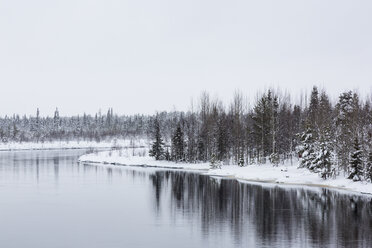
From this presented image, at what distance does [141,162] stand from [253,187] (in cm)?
3821

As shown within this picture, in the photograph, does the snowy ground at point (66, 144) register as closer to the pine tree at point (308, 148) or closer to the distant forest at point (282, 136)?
the distant forest at point (282, 136)

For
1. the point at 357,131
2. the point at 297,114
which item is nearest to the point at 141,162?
the point at 297,114

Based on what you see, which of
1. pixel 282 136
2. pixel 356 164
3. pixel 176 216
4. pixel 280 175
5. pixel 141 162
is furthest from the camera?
pixel 141 162

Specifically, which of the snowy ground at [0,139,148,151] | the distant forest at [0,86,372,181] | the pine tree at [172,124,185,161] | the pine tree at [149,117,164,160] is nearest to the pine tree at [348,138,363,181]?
the distant forest at [0,86,372,181]

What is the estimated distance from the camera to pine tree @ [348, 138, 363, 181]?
136 feet

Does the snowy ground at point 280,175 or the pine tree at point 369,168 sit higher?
the pine tree at point 369,168

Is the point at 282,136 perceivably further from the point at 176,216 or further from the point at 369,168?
the point at 176,216

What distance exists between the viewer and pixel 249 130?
73500 mm

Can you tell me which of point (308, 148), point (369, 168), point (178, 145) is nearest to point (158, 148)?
point (178, 145)

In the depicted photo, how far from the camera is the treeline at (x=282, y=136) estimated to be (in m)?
47.3

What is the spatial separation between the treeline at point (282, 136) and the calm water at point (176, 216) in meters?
7.54

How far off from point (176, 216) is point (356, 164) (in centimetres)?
2207

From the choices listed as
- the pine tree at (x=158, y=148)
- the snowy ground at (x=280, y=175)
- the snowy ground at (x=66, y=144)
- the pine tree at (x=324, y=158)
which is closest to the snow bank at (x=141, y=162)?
the snowy ground at (x=280, y=175)

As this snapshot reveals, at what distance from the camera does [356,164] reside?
41.7m
